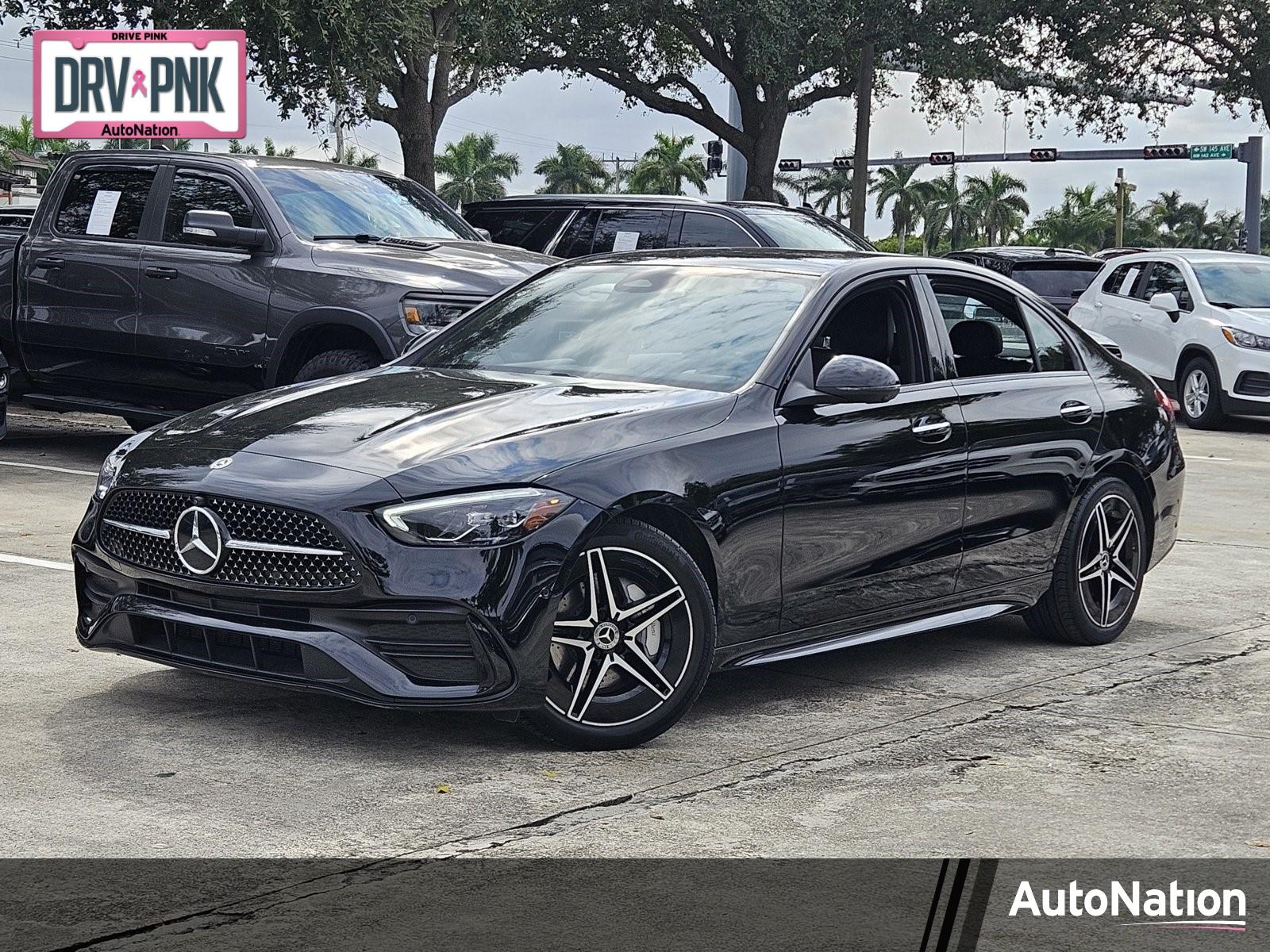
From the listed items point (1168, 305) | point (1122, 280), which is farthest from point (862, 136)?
point (1168, 305)

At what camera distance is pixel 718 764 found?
5441 millimetres

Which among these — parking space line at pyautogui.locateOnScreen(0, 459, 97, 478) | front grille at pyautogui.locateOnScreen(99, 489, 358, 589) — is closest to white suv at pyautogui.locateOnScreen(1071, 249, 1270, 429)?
parking space line at pyautogui.locateOnScreen(0, 459, 97, 478)

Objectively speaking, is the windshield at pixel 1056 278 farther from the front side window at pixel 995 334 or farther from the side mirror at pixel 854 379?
the side mirror at pixel 854 379

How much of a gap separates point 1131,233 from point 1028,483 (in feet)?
356

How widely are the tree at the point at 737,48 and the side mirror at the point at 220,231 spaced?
1689 centimetres

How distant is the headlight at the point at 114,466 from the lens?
5891mm

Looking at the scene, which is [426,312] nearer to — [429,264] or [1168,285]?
[429,264]

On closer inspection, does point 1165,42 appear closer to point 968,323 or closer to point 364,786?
point 968,323

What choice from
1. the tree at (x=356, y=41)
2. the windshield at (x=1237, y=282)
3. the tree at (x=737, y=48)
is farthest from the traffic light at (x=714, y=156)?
the windshield at (x=1237, y=282)

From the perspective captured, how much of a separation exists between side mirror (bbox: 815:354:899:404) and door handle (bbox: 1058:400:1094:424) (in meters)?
1.39

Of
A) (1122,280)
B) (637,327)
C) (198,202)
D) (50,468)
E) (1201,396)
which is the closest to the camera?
(637,327)

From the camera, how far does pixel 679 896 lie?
4195 millimetres

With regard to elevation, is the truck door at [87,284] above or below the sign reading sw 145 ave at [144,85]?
below

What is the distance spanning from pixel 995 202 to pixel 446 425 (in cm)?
10884
